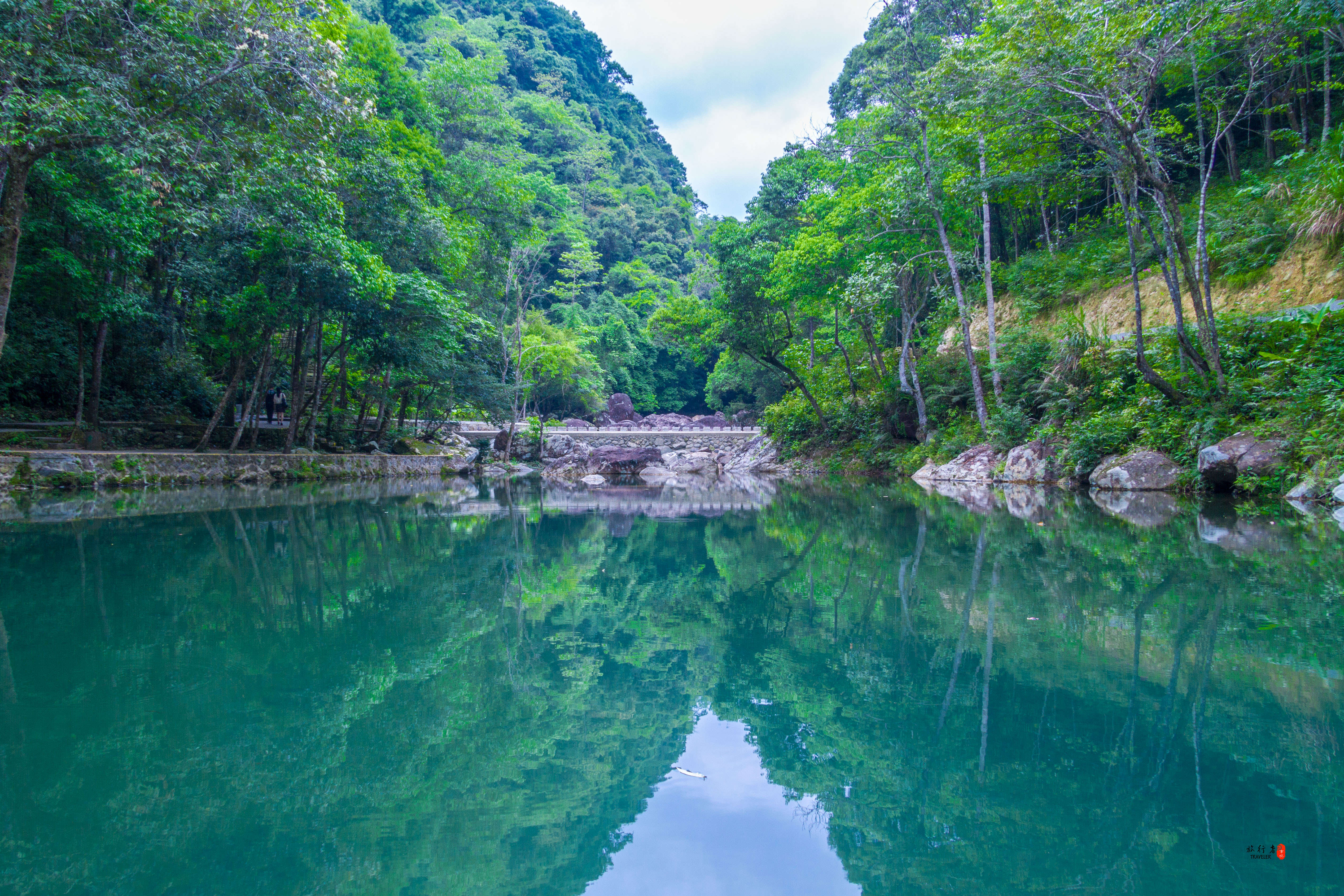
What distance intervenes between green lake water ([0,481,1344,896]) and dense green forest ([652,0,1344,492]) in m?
5.59

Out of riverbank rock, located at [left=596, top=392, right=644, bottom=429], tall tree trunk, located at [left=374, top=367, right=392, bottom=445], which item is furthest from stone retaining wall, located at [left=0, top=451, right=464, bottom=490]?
riverbank rock, located at [left=596, top=392, right=644, bottom=429]

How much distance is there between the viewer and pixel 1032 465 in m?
12.3

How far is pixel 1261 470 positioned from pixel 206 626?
33.8 ft

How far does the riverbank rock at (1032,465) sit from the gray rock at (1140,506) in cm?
177

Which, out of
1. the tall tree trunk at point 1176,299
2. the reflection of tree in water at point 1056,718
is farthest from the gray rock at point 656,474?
the reflection of tree in water at point 1056,718

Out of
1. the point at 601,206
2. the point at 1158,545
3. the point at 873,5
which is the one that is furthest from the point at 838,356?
the point at 601,206

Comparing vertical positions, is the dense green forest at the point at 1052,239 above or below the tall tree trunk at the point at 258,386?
above

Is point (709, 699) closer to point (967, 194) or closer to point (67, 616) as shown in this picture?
point (67, 616)

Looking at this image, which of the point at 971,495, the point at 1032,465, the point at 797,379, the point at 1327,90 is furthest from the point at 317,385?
the point at 1327,90

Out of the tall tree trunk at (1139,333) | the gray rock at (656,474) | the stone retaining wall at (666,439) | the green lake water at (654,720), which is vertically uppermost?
the tall tree trunk at (1139,333)

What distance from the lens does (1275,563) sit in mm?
4227

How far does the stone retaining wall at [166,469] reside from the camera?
9.73m

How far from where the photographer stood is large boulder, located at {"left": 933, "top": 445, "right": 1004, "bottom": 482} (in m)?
13.4

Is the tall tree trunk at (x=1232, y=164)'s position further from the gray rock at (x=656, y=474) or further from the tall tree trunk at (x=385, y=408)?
the tall tree trunk at (x=385, y=408)
